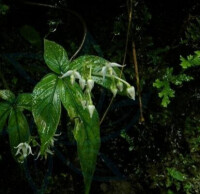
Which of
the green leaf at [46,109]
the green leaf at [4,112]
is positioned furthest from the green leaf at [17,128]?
the green leaf at [46,109]

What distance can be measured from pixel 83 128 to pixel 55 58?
0.27 meters

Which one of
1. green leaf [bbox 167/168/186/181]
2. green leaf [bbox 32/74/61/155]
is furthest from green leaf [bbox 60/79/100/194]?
green leaf [bbox 167/168/186/181]

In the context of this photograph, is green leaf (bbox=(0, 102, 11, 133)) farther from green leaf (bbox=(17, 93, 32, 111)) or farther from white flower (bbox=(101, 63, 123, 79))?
white flower (bbox=(101, 63, 123, 79))

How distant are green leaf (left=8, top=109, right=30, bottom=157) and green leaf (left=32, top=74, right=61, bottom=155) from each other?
0.77ft

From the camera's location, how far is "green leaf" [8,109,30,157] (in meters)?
1.32

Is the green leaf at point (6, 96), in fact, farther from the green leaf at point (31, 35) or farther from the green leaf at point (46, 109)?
the green leaf at point (31, 35)

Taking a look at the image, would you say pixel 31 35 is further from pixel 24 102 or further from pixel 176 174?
pixel 176 174

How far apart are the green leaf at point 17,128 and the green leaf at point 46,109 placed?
233mm

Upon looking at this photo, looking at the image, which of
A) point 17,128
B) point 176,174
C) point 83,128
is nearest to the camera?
point 83,128

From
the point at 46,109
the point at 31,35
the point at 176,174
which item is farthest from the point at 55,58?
the point at 176,174

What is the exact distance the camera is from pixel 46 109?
1124 mm

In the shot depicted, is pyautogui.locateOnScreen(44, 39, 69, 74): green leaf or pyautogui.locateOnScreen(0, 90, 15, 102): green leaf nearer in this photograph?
pyautogui.locateOnScreen(44, 39, 69, 74): green leaf

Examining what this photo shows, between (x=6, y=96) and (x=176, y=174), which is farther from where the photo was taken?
(x=176, y=174)

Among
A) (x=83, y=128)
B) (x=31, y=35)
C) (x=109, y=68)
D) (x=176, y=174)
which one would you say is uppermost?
(x=31, y=35)
